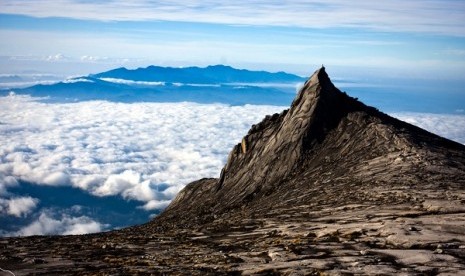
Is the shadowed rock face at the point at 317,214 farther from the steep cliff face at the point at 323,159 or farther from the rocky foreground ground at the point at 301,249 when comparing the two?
the steep cliff face at the point at 323,159

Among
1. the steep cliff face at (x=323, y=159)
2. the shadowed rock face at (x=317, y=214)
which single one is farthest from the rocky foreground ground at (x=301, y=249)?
the steep cliff face at (x=323, y=159)

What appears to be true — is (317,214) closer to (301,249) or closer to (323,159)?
(301,249)

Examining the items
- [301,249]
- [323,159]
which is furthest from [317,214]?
[323,159]

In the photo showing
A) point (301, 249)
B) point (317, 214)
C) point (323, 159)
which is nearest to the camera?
point (301, 249)

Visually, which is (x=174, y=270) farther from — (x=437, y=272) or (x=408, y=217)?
(x=408, y=217)

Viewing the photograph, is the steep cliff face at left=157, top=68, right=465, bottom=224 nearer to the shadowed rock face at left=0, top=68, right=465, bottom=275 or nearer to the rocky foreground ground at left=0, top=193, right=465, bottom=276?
the shadowed rock face at left=0, top=68, right=465, bottom=275

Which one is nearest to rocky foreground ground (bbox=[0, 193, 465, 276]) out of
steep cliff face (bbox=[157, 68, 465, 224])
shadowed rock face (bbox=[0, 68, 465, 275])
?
shadowed rock face (bbox=[0, 68, 465, 275])
